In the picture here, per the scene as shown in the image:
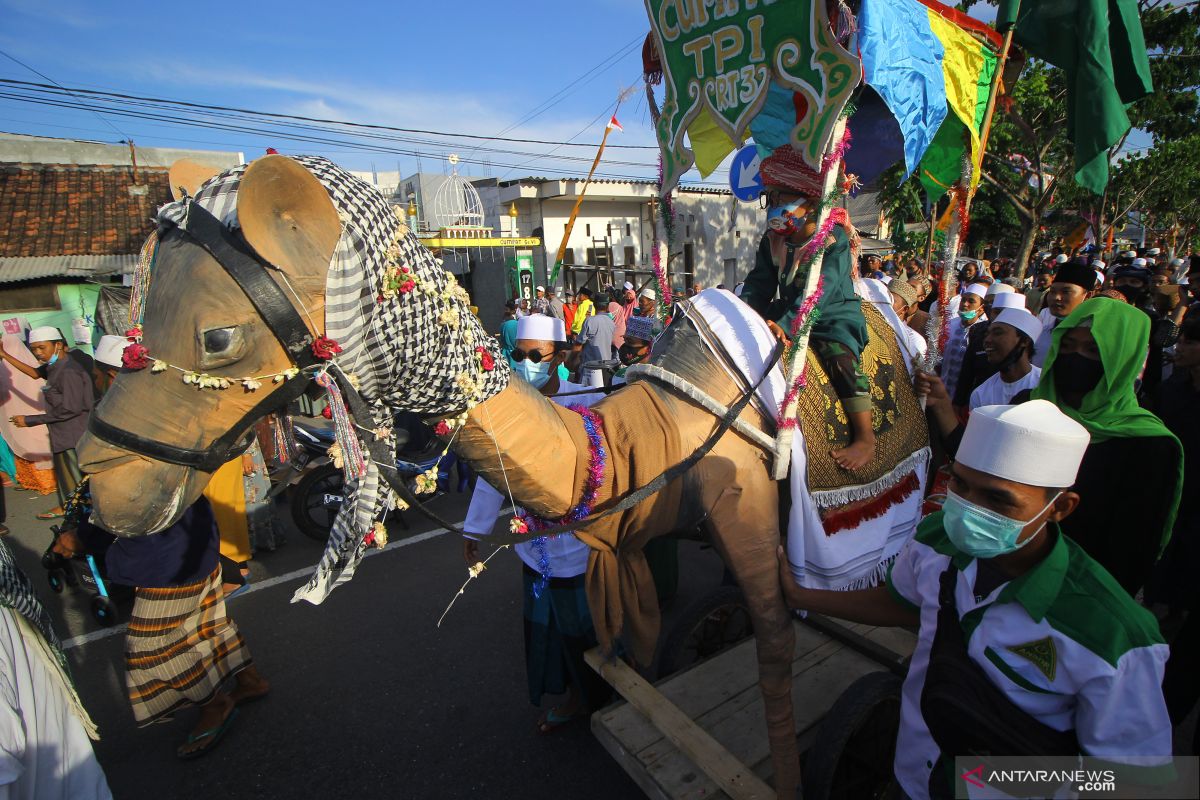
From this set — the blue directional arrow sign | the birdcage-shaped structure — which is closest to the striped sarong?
the blue directional arrow sign

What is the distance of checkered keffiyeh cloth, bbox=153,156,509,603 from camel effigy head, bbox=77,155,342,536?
40 millimetres

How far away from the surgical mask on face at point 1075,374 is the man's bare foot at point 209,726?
455 centimetres

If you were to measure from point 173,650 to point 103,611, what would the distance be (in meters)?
2.14

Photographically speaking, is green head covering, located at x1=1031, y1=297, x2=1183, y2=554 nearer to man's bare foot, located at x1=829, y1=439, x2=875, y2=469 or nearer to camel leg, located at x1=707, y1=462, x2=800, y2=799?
man's bare foot, located at x1=829, y1=439, x2=875, y2=469

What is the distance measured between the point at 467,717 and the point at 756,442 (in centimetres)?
238

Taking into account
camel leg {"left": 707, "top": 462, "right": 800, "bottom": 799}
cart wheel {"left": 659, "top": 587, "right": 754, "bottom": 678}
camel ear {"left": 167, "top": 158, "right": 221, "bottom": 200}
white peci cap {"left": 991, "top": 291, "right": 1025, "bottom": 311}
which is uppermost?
camel ear {"left": 167, "top": 158, "right": 221, "bottom": 200}

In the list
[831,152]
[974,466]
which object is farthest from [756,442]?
[831,152]

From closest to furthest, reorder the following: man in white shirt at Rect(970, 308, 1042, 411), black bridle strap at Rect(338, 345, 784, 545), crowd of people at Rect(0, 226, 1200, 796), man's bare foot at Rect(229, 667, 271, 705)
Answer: crowd of people at Rect(0, 226, 1200, 796)
black bridle strap at Rect(338, 345, 784, 545)
man's bare foot at Rect(229, 667, 271, 705)
man in white shirt at Rect(970, 308, 1042, 411)

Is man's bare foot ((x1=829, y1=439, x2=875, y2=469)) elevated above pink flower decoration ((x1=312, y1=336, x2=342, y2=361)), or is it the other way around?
pink flower decoration ((x1=312, y1=336, x2=342, y2=361))

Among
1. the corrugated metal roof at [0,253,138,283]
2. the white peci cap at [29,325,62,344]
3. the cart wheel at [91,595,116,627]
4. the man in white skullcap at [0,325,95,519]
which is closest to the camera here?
the cart wheel at [91,595,116,627]

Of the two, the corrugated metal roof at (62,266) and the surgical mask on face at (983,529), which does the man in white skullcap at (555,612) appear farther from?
the corrugated metal roof at (62,266)

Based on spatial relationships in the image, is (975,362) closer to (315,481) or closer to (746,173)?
(746,173)

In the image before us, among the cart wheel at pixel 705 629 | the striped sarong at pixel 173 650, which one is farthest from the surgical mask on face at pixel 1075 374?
the striped sarong at pixel 173 650

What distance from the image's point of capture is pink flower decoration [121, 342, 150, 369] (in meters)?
1.41
